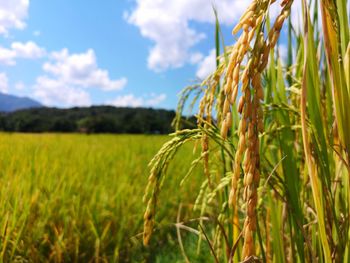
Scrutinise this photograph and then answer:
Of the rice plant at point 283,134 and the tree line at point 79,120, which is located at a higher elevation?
the tree line at point 79,120

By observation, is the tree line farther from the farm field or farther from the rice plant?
the rice plant

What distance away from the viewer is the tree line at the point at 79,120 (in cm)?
3428

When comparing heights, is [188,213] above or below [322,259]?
below

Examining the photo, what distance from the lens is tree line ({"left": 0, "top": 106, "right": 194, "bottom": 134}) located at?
3428 cm

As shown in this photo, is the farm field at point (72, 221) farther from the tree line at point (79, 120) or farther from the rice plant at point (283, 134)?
the tree line at point (79, 120)

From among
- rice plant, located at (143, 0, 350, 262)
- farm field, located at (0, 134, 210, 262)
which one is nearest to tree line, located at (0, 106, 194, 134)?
farm field, located at (0, 134, 210, 262)

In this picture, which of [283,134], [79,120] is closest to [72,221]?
[283,134]

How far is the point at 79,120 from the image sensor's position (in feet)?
158

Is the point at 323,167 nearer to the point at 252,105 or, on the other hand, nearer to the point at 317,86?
the point at 317,86

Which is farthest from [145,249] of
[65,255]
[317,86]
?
[317,86]

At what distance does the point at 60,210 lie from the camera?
2439 mm

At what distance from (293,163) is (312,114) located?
0.22m

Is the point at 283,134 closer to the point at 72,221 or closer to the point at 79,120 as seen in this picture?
the point at 72,221

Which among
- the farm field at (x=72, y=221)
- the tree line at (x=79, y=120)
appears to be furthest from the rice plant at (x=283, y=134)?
the tree line at (x=79, y=120)
